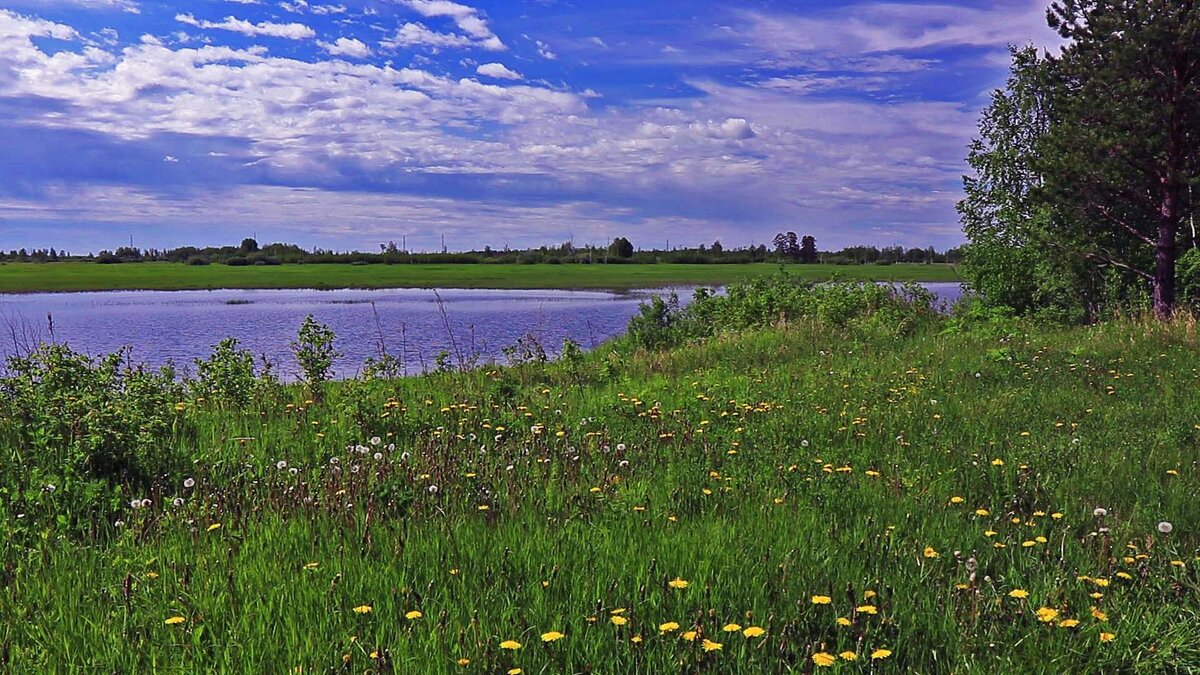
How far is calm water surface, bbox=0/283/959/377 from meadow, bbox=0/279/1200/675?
5.50m

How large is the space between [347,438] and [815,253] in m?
125

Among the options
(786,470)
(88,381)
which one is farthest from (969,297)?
(88,381)

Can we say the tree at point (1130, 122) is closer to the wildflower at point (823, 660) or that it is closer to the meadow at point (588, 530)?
the meadow at point (588, 530)

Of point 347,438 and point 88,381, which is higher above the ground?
point 88,381

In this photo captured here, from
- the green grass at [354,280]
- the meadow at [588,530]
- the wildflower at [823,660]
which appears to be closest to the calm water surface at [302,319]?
the meadow at [588,530]

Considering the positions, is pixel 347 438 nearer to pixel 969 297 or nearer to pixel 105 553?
pixel 105 553

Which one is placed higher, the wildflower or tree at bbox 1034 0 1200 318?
tree at bbox 1034 0 1200 318

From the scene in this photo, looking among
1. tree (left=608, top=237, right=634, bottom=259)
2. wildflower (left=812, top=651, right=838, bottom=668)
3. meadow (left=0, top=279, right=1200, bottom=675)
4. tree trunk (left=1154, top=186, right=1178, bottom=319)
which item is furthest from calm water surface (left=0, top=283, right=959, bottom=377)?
tree (left=608, top=237, right=634, bottom=259)

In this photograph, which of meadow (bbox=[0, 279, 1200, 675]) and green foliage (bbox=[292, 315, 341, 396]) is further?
green foliage (bbox=[292, 315, 341, 396])

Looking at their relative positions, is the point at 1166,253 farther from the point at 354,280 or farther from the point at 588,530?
the point at 354,280

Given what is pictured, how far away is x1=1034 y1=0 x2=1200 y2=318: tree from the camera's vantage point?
19828 mm

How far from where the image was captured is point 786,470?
20.3 feet

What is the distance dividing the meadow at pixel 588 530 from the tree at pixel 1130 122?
45.0 ft

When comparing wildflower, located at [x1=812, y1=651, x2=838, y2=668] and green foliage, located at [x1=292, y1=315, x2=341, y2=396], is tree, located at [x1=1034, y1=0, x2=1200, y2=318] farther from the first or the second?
wildflower, located at [x1=812, y1=651, x2=838, y2=668]
